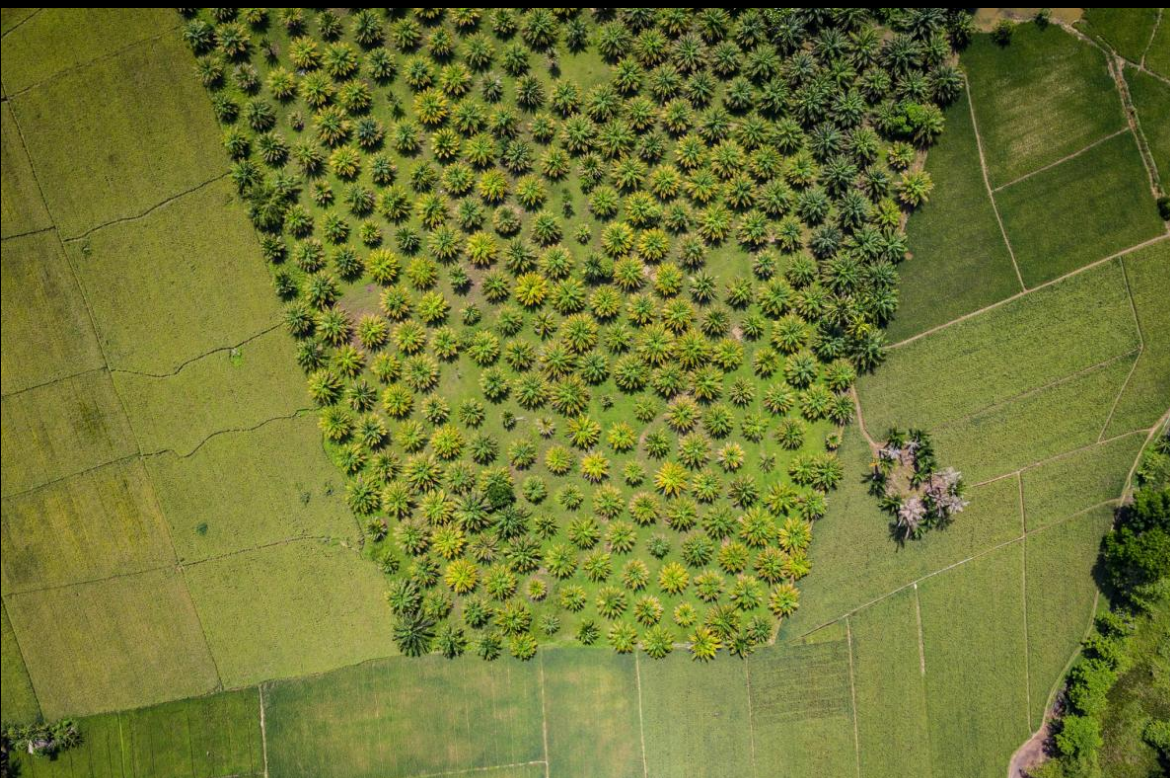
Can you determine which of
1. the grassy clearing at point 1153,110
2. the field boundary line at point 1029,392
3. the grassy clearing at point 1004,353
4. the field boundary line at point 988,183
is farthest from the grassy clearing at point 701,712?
the grassy clearing at point 1153,110

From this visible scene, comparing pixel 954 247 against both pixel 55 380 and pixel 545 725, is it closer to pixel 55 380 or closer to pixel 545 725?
pixel 545 725

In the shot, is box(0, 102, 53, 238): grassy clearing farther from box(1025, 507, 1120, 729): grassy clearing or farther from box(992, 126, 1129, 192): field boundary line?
box(1025, 507, 1120, 729): grassy clearing

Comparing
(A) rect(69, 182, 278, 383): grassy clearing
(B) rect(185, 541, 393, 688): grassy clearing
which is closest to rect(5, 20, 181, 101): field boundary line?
(A) rect(69, 182, 278, 383): grassy clearing

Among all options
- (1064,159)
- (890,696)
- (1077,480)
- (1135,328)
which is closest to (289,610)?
(890,696)

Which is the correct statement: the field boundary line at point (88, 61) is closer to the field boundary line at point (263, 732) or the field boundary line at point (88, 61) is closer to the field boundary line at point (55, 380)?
the field boundary line at point (55, 380)

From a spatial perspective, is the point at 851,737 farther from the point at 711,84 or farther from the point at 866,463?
the point at 711,84

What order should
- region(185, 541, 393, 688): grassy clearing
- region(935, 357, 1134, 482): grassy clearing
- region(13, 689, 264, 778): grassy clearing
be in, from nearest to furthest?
region(935, 357, 1134, 482): grassy clearing
region(185, 541, 393, 688): grassy clearing
region(13, 689, 264, 778): grassy clearing

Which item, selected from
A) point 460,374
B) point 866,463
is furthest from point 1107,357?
point 460,374
